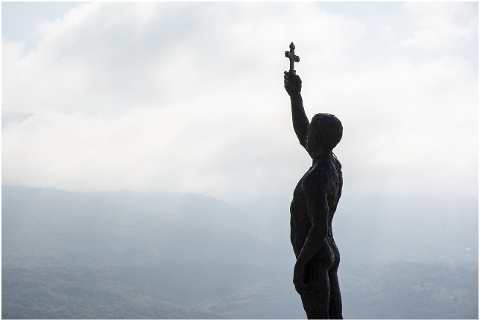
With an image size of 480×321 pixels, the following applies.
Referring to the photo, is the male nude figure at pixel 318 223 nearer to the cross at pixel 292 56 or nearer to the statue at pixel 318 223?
the statue at pixel 318 223

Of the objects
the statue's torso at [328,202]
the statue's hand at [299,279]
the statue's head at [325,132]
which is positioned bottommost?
the statue's hand at [299,279]

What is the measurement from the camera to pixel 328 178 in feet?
22.9

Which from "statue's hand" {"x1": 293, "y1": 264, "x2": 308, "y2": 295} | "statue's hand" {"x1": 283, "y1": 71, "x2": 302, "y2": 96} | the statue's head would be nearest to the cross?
"statue's hand" {"x1": 283, "y1": 71, "x2": 302, "y2": 96}

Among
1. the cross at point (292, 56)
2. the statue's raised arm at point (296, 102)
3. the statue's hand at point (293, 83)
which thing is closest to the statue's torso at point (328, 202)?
the statue's raised arm at point (296, 102)

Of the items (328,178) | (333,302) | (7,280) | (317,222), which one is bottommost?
(333,302)

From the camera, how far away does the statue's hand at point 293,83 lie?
8.16m

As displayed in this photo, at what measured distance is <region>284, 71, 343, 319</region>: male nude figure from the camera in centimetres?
681

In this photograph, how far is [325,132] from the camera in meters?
7.15

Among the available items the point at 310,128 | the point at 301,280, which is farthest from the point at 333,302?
the point at 310,128

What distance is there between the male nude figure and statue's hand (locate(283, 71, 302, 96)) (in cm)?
102

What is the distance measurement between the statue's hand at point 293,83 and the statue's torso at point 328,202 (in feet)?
4.42

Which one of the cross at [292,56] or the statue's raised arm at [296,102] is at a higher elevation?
the cross at [292,56]

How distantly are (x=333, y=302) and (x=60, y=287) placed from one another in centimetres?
18313

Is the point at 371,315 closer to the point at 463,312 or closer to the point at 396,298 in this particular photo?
the point at 396,298
